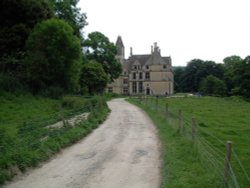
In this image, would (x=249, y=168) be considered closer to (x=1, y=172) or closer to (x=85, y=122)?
(x=1, y=172)

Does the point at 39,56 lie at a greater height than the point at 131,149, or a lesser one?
greater

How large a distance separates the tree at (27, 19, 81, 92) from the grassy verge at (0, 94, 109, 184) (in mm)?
5211

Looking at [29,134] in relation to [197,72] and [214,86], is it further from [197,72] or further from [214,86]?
[197,72]

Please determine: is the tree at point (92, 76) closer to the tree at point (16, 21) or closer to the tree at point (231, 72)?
the tree at point (16, 21)

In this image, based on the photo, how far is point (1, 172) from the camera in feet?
32.0

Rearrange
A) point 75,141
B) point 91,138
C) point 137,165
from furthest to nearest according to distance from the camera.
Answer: point 91,138 → point 75,141 → point 137,165

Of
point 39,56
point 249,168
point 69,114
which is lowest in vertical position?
point 249,168

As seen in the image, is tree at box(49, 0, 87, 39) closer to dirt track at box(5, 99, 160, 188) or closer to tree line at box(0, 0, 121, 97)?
tree line at box(0, 0, 121, 97)

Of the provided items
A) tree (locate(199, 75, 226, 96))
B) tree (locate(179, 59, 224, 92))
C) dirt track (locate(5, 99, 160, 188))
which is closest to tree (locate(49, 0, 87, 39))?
dirt track (locate(5, 99, 160, 188))

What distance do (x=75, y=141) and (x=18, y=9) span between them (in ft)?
60.7

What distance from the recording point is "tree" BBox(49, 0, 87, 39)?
1813 inches

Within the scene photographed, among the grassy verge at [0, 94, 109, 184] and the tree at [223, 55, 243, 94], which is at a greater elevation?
the tree at [223, 55, 243, 94]

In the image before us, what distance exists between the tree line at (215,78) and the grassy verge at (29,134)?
57504 mm

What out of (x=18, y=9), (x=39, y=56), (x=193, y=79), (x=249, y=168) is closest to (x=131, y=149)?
(x=249, y=168)
